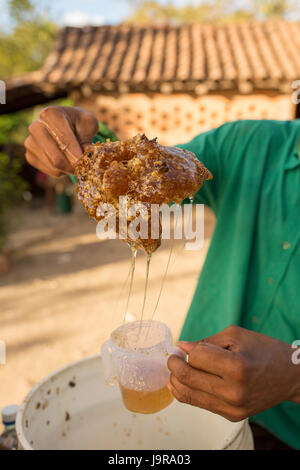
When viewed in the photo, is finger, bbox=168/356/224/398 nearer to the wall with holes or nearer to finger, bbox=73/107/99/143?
finger, bbox=73/107/99/143

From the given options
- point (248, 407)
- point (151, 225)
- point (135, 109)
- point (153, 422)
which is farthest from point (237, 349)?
point (135, 109)

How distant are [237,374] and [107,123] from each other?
8.79 m

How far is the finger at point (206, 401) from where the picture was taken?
1075 millimetres

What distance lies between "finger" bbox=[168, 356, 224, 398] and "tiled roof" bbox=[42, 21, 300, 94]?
325 inches

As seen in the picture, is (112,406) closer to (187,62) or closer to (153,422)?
(153,422)

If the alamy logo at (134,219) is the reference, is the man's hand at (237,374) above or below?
below

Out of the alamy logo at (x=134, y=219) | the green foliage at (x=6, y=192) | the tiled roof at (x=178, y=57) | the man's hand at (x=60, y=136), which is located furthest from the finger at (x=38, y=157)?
the tiled roof at (x=178, y=57)

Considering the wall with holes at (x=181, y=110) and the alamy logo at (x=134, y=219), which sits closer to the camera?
the alamy logo at (x=134, y=219)

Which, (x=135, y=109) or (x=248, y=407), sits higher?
(x=248, y=407)

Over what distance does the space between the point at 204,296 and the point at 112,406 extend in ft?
2.31

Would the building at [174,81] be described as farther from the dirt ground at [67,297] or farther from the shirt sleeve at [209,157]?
the shirt sleeve at [209,157]

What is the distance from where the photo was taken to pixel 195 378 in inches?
43.3

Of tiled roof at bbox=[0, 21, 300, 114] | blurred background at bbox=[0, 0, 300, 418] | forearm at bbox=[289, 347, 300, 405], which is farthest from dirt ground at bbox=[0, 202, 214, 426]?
tiled roof at bbox=[0, 21, 300, 114]

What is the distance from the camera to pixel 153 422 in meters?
1.52
